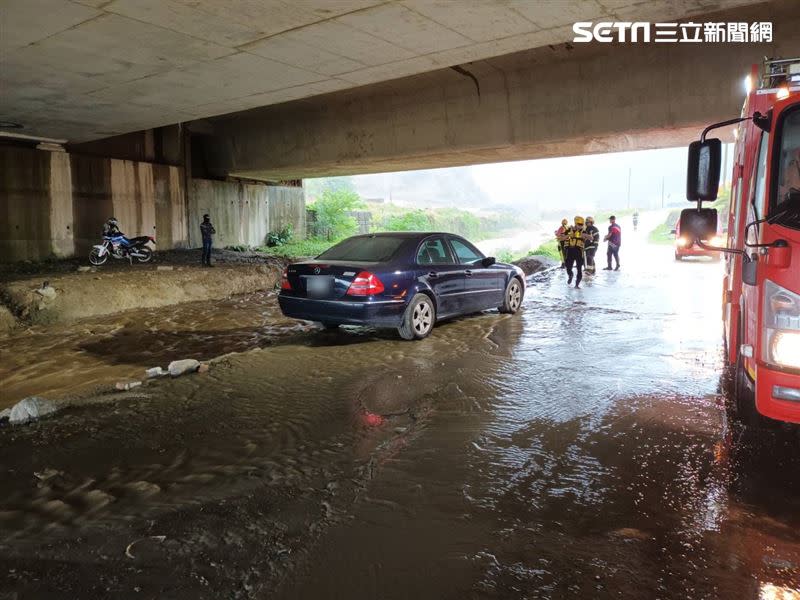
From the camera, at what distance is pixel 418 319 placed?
8.16m

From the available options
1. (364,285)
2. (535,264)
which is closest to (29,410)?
(364,285)

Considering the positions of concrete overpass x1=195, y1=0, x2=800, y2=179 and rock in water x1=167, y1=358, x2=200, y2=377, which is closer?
rock in water x1=167, y1=358, x2=200, y2=377

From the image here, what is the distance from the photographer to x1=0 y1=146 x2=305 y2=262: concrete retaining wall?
1468cm

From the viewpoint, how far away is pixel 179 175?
19.2m

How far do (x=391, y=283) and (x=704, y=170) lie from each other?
417 cm

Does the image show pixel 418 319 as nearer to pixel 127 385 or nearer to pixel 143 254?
pixel 127 385

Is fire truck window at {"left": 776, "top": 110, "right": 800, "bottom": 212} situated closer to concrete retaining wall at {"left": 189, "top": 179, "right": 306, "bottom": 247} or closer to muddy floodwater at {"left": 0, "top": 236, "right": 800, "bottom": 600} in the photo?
muddy floodwater at {"left": 0, "top": 236, "right": 800, "bottom": 600}

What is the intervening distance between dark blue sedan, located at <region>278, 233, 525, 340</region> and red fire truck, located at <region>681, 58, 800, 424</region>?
13.4 ft

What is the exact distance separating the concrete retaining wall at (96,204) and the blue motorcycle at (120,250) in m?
1.48

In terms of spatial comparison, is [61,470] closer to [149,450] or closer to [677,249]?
[149,450]

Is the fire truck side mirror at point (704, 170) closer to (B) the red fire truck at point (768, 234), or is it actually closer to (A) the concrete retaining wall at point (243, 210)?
(B) the red fire truck at point (768, 234)

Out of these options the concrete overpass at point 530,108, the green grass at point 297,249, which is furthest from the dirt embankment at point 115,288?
the green grass at point 297,249

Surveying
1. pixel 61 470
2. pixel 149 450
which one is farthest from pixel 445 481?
pixel 61 470

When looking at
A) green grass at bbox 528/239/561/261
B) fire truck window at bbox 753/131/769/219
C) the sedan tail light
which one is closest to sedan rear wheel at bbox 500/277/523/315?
the sedan tail light
